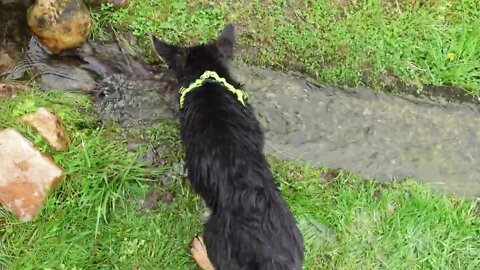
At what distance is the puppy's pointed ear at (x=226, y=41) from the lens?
3.85m

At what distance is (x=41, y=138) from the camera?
3.83m

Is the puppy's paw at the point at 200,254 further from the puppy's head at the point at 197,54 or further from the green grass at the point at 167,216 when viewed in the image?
the puppy's head at the point at 197,54

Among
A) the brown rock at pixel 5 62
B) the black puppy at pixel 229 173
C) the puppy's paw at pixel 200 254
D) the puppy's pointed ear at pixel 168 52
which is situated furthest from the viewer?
the brown rock at pixel 5 62

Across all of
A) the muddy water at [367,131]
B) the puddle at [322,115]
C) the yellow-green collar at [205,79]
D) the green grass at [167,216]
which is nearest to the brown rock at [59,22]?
the puddle at [322,115]

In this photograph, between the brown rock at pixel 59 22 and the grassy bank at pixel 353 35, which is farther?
the grassy bank at pixel 353 35

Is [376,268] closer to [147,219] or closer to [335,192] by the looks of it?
[335,192]

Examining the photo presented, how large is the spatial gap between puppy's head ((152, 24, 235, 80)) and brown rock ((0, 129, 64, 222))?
3.53ft

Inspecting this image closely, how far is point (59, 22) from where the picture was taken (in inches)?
155

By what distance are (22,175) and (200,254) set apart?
132cm

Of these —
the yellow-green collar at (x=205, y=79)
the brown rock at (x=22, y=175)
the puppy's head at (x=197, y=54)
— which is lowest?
the brown rock at (x=22, y=175)

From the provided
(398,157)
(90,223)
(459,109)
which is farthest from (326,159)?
(90,223)

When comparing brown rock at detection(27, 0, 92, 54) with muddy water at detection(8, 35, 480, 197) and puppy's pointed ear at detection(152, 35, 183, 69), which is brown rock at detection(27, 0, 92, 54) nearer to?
muddy water at detection(8, 35, 480, 197)

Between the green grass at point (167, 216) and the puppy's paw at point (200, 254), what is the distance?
0.09 meters

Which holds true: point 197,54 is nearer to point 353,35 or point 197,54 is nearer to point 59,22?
point 59,22
